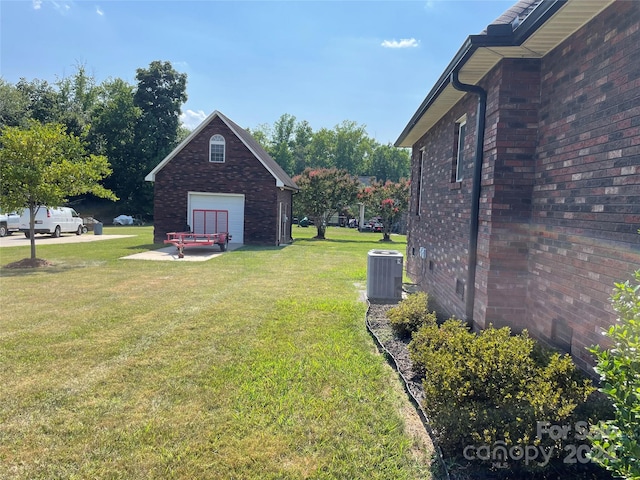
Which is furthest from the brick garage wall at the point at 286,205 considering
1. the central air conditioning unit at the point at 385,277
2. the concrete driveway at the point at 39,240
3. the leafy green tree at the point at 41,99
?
the leafy green tree at the point at 41,99

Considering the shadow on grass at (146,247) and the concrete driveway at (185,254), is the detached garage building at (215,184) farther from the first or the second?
the concrete driveway at (185,254)

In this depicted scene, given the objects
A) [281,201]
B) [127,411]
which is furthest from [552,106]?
[281,201]

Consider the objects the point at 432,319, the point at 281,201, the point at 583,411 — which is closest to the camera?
the point at 583,411

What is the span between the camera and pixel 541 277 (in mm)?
4172

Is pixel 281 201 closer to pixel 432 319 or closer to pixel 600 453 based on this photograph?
pixel 432 319

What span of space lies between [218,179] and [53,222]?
1065 cm

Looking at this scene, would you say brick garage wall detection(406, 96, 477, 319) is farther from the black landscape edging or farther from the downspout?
the black landscape edging

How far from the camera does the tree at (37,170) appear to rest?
1173 cm

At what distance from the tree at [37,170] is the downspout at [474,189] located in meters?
11.8

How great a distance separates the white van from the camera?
22719 millimetres

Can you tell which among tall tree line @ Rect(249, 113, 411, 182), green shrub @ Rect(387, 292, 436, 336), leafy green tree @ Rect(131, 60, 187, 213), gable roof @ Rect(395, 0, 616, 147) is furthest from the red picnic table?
tall tree line @ Rect(249, 113, 411, 182)

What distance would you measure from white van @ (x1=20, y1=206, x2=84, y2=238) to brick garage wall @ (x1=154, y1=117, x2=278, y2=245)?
6496mm

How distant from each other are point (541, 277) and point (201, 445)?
11.4ft

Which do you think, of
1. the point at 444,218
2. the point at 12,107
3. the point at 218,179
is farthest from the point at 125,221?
the point at 444,218
